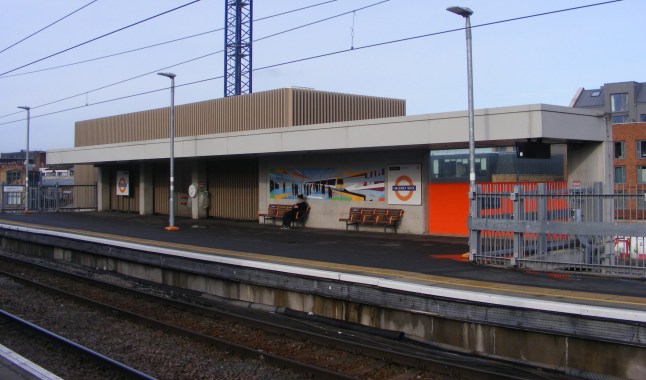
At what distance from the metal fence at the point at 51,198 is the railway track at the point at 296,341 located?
3043cm

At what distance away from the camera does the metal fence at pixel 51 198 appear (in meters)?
41.8

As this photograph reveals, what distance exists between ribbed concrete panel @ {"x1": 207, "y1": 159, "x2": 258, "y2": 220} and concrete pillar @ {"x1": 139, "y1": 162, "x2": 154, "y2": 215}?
20.1 feet

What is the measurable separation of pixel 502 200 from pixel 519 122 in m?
3.28

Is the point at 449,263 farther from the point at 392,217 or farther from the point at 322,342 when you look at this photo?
the point at 392,217

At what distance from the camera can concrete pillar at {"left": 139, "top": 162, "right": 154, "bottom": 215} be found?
119 feet

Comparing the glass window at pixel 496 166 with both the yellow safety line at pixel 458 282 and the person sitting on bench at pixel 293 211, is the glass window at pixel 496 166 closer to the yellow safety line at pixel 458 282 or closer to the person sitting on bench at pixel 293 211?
the person sitting on bench at pixel 293 211

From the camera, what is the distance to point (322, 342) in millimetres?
9109

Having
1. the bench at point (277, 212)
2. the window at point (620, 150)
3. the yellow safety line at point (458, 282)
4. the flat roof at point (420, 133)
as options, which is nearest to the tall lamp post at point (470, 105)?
the flat roof at point (420, 133)

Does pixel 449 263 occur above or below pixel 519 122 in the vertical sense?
below

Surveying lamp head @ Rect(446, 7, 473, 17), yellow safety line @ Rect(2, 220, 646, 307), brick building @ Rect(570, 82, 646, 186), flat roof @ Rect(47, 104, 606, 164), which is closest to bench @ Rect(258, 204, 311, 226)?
flat roof @ Rect(47, 104, 606, 164)

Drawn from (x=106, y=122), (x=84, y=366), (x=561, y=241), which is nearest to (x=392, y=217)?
(x=561, y=241)

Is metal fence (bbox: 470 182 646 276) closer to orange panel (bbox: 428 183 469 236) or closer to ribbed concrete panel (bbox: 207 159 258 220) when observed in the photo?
orange panel (bbox: 428 183 469 236)

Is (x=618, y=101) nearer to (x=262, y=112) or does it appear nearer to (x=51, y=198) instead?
(x=262, y=112)

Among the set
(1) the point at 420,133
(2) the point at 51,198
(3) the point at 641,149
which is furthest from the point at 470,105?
(3) the point at 641,149
